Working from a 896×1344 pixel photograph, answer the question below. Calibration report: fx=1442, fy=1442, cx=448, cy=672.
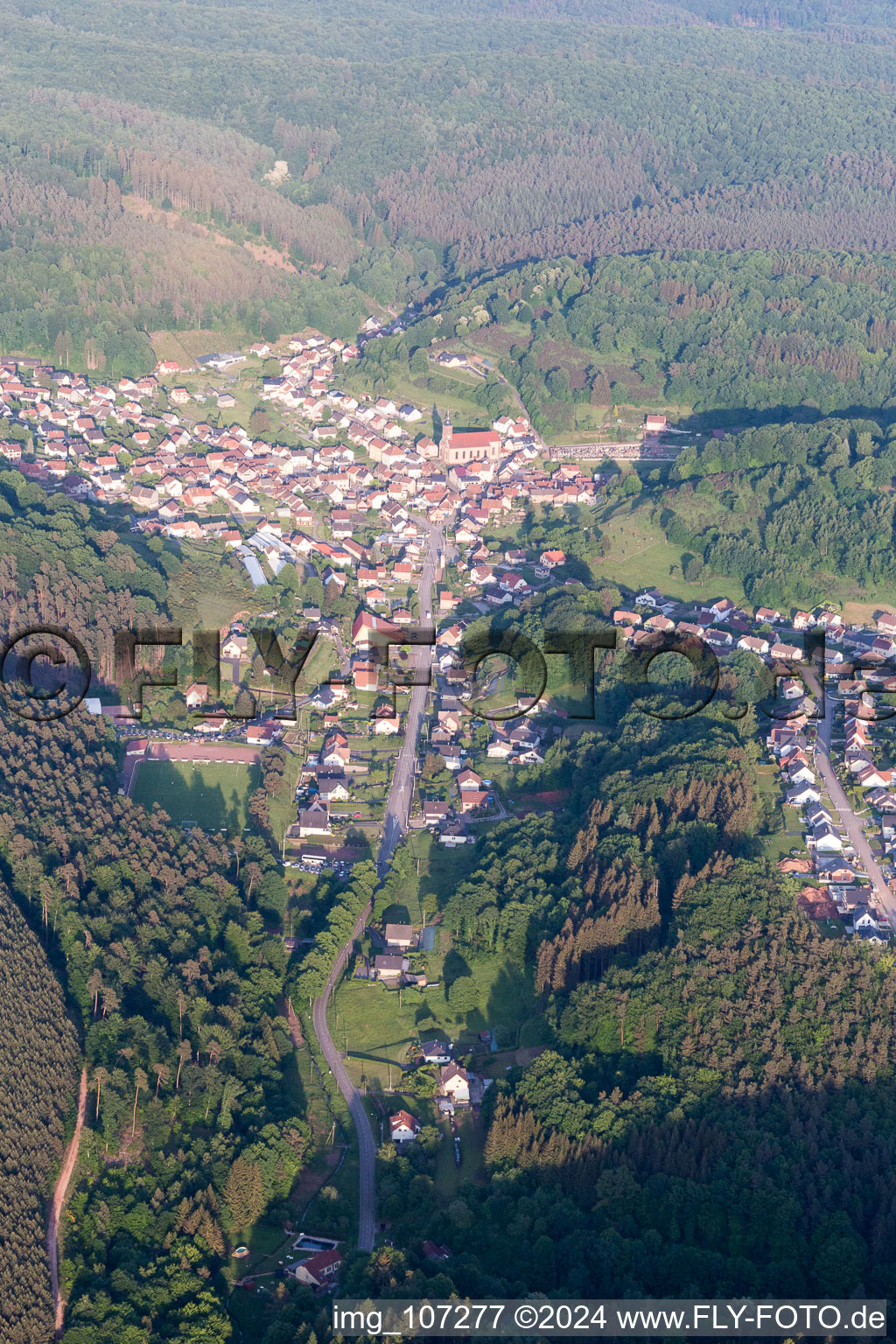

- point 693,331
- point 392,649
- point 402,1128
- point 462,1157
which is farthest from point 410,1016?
point 693,331

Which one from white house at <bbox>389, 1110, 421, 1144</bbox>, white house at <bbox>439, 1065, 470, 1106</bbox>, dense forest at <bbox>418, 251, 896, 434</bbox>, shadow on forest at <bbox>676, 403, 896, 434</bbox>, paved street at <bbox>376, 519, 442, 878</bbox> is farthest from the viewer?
dense forest at <bbox>418, 251, 896, 434</bbox>

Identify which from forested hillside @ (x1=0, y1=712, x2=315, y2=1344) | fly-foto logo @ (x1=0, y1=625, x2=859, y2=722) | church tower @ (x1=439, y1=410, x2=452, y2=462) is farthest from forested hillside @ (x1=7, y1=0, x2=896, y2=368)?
forested hillside @ (x1=0, y1=712, x2=315, y2=1344)

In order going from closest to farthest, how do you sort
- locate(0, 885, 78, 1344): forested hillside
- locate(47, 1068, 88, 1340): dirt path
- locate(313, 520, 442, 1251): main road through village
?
locate(0, 885, 78, 1344): forested hillside, locate(47, 1068, 88, 1340): dirt path, locate(313, 520, 442, 1251): main road through village

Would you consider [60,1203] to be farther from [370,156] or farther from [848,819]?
[370,156]

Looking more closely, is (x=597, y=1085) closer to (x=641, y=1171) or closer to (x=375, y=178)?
(x=641, y=1171)

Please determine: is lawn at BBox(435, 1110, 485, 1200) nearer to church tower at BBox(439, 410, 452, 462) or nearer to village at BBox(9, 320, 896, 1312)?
village at BBox(9, 320, 896, 1312)

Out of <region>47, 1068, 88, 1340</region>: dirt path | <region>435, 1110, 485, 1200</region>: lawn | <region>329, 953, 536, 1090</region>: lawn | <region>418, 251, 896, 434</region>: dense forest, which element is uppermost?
<region>418, 251, 896, 434</region>: dense forest
